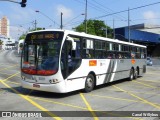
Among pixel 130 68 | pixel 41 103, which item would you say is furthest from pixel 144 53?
pixel 41 103

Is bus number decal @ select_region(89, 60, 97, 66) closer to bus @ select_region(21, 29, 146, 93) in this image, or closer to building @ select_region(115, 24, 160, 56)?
bus @ select_region(21, 29, 146, 93)

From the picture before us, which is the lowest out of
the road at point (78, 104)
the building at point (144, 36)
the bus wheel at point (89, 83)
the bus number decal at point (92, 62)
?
the road at point (78, 104)

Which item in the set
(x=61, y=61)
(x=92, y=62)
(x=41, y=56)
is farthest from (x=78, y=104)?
(x=92, y=62)

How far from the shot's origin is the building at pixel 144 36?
69.8m

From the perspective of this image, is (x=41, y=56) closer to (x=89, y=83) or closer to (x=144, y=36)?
(x=89, y=83)

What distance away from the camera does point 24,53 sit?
13.1m

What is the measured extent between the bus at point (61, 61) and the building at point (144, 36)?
164 feet

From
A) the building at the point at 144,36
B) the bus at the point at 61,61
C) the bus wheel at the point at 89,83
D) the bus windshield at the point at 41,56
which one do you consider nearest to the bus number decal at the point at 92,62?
the bus at the point at 61,61

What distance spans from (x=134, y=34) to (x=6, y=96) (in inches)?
2422

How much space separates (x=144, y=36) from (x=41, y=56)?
64.8 m

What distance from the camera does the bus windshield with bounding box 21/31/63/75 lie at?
11953 millimetres

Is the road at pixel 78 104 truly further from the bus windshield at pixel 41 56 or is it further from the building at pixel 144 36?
the building at pixel 144 36

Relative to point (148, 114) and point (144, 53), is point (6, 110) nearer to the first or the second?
point (148, 114)

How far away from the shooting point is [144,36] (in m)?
74.4
